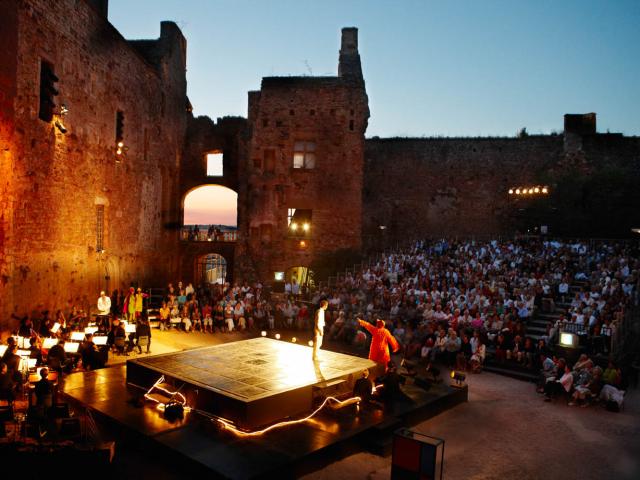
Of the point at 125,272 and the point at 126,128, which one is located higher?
the point at 126,128

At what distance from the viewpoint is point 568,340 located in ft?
39.4

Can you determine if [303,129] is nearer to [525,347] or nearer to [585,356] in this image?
[525,347]

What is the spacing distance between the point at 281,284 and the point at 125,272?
710 cm

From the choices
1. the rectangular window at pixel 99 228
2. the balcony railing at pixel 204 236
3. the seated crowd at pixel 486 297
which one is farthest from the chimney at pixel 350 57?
the rectangular window at pixel 99 228

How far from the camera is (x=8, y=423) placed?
25.3ft

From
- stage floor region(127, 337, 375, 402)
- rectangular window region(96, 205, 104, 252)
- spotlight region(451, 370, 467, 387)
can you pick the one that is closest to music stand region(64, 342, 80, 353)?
stage floor region(127, 337, 375, 402)

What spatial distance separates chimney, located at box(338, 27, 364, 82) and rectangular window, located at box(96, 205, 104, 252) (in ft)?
40.4

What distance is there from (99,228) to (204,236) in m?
8.64

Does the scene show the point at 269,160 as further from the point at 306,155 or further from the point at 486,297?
the point at 486,297

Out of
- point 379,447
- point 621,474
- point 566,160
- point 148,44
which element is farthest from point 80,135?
point 566,160

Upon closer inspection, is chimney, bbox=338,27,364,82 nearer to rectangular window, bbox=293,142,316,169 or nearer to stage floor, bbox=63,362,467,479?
rectangular window, bbox=293,142,316,169

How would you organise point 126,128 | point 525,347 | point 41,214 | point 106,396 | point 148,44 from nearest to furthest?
point 106,396, point 525,347, point 41,214, point 126,128, point 148,44

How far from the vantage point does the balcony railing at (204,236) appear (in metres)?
25.8

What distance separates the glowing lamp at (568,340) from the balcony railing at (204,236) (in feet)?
57.3
